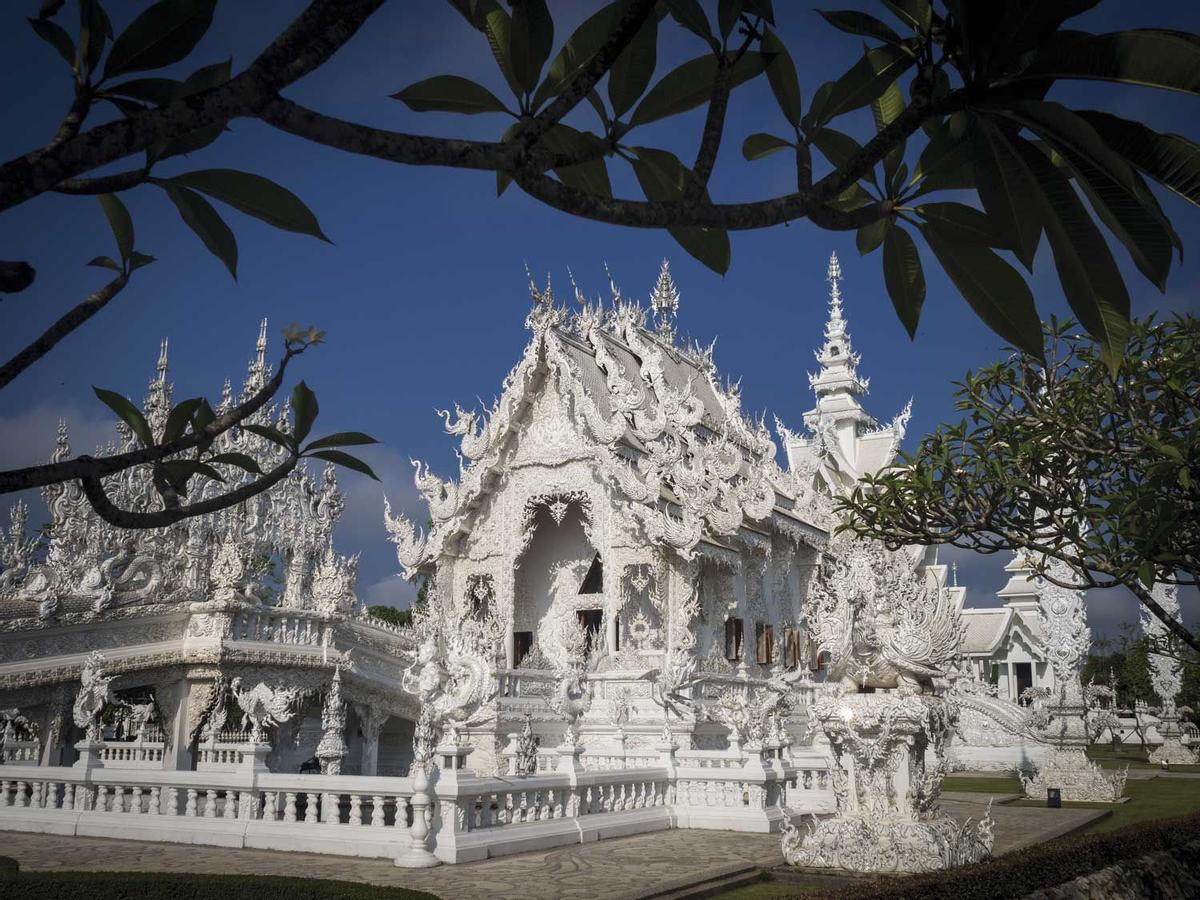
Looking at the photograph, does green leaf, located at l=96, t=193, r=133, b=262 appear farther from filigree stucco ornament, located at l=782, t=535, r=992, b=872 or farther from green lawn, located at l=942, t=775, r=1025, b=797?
green lawn, located at l=942, t=775, r=1025, b=797

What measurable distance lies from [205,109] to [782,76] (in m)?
1.32

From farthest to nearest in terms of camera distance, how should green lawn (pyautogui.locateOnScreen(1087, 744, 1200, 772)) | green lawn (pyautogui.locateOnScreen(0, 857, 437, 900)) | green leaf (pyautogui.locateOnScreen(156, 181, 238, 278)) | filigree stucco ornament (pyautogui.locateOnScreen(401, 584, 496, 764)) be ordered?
green lawn (pyautogui.locateOnScreen(1087, 744, 1200, 772)) < filigree stucco ornament (pyautogui.locateOnScreen(401, 584, 496, 764)) < green lawn (pyautogui.locateOnScreen(0, 857, 437, 900)) < green leaf (pyautogui.locateOnScreen(156, 181, 238, 278))

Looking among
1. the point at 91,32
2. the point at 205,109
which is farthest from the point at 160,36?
the point at 205,109

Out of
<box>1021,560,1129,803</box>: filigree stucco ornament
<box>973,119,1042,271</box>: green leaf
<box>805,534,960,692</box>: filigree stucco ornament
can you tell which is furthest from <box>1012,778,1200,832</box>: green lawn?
<box>973,119,1042,271</box>: green leaf

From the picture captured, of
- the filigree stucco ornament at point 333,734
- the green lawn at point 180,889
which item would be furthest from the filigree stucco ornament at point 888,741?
the filigree stucco ornament at point 333,734

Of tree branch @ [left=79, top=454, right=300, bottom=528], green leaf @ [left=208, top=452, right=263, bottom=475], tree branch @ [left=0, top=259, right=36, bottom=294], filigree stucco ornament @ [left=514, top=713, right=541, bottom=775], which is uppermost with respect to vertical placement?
tree branch @ [left=0, top=259, right=36, bottom=294]

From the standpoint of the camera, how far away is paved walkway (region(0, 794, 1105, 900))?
8016 mm

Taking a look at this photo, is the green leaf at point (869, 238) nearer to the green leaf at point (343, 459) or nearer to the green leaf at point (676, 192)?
the green leaf at point (676, 192)

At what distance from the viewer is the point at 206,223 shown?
2.45m

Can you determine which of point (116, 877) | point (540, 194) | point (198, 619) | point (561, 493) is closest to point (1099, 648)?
point (561, 493)

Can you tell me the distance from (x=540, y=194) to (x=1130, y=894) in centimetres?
813

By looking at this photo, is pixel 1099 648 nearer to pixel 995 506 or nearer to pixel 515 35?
pixel 995 506

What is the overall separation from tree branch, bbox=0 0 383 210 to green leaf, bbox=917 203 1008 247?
54.1 inches

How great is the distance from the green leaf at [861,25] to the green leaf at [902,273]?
1.68 ft
